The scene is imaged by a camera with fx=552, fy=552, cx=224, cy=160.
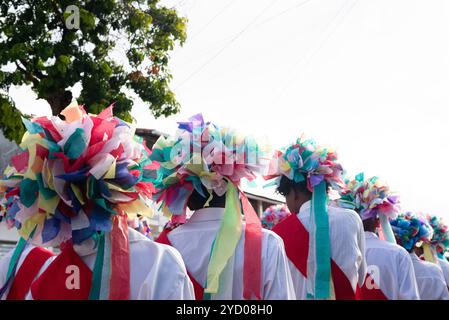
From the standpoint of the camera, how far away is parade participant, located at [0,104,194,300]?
2.02 m

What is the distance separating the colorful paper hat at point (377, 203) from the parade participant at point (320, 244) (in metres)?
1.04

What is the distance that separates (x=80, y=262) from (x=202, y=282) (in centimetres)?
80

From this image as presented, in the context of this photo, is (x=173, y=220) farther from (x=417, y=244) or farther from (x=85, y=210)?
(x=417, y=244)

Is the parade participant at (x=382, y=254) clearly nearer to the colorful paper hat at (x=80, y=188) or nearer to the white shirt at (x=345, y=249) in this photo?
Answer: the white shirt at (x=345, y=249)

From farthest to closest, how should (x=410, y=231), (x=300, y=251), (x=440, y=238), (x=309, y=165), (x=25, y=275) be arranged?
(x=440, y=238) < (x=410, y=231) < (x=309, y=165) < (x=300, y=251) < (x=25, y=275)

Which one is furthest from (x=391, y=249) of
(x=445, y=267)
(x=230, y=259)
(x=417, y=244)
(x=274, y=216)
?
(x=274, y=216)

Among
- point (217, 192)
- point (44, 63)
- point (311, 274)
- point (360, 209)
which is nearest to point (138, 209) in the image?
point (217, 192)

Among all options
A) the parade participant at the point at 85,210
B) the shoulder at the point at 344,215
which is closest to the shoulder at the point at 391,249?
the shoulder at the point at 344,215

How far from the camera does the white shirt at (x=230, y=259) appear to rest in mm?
2475

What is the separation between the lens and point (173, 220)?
10.4 ft

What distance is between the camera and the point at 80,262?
2.11 meters

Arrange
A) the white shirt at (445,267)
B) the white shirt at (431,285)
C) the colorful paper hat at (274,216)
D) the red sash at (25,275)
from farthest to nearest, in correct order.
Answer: the colorful paper hat at (274,216), the white shirt at (445,267), the white shirt at (431,285), the red sash at (25,275)

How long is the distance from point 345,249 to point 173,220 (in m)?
1.18
